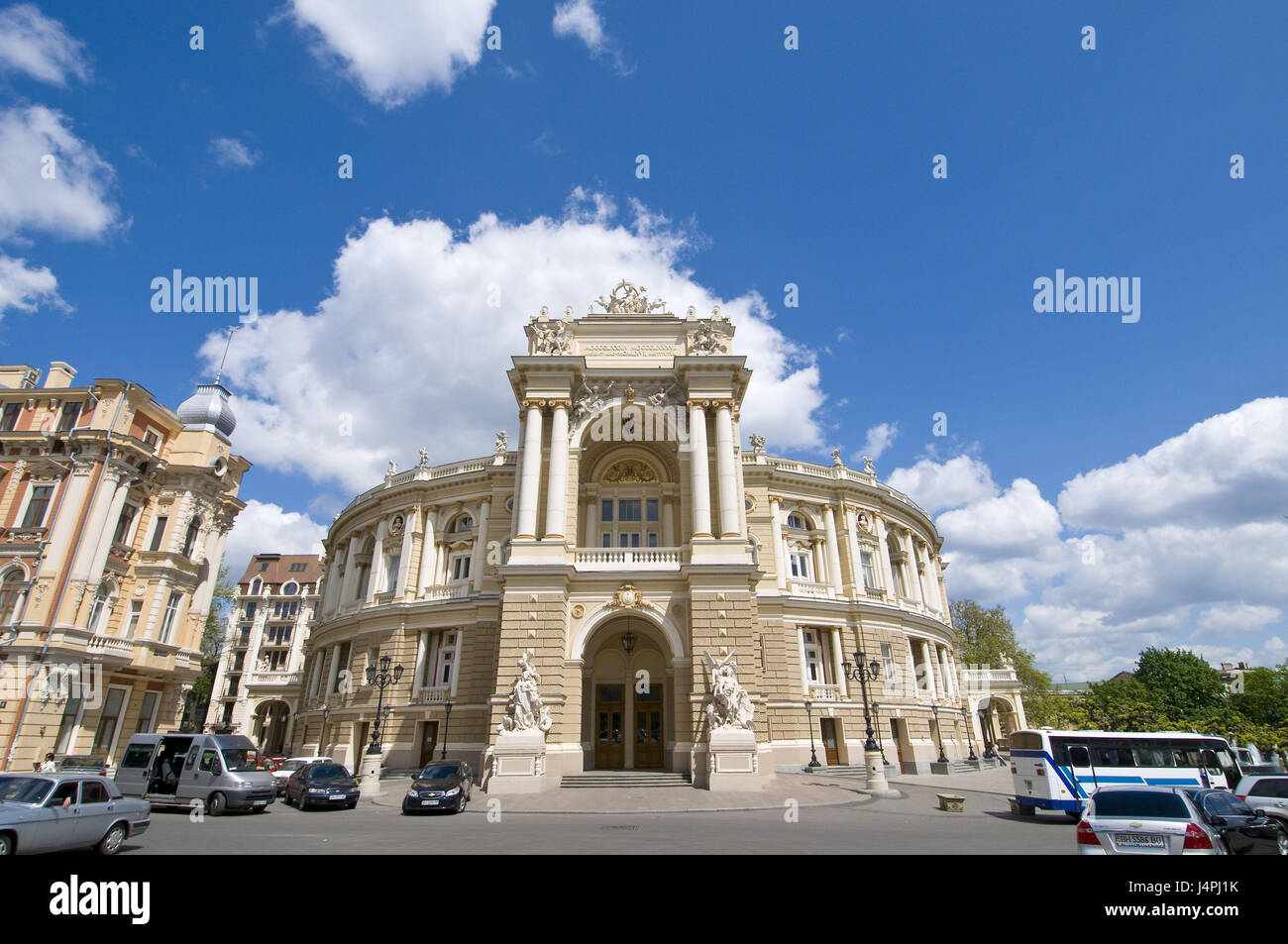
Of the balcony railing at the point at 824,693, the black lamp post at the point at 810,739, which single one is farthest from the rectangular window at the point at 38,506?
the balcony railing at the point at 824,693

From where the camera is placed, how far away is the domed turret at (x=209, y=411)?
38000 mm

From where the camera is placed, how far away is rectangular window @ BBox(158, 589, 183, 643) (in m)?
33.6

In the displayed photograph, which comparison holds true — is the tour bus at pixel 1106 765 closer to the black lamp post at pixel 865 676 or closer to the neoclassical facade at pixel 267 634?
the black lamp post at pixel 865 676

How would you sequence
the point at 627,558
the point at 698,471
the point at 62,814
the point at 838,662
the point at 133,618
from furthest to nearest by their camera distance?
the point at 838,662 → the point at 133,618 → the point at 698,471 → the point at 627,558 → the point at 62,814

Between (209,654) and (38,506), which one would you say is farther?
(209,654)

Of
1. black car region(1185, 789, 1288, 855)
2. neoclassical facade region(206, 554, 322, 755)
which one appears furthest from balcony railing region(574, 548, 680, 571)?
neoclassical facade region(206, 554, 322, 755)

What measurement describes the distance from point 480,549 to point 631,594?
1319 cm

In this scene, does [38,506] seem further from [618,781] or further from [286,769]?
[618,781]

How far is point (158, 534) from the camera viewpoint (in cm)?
3450

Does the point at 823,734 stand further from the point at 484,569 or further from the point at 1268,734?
the point at 1268,734

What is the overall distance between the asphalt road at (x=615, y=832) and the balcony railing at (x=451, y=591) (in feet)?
49.1

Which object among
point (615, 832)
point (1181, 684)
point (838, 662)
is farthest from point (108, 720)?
point (1181, 684)
